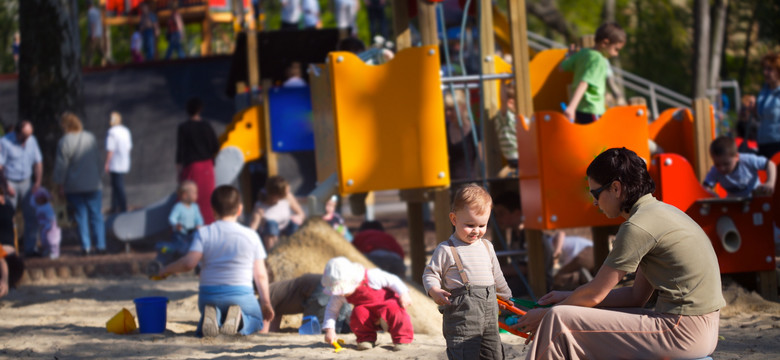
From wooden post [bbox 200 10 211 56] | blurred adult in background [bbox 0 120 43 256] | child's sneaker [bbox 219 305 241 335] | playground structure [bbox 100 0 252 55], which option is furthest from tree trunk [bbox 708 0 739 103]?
child's sneaker [bbox 219 305 241 335]

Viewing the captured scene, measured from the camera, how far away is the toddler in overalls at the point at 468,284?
380 centimetres

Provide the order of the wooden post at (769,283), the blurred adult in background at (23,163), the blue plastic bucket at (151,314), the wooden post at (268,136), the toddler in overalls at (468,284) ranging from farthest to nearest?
1. the blurred adult in background at (23,163)
2. the wooden post at (268,136)
3. the wooden post at (769,283)
4. the blue plastic bucket at (151,314)
5. the toddler in overalls at (468,284)

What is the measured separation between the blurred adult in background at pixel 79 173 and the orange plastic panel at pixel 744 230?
6.98m

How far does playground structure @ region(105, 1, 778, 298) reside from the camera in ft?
20.0

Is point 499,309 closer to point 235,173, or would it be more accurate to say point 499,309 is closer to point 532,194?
point 532,194

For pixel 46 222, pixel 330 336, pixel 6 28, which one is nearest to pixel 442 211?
pixel 330 336

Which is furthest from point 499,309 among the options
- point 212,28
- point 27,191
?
point 212,28

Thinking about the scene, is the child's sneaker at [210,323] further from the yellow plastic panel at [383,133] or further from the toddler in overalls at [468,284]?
the toddler in overalls at [468,284]

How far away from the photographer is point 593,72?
21.9ft

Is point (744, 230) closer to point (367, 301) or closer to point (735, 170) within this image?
point (735, 170)

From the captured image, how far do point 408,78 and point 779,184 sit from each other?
291 centimetres

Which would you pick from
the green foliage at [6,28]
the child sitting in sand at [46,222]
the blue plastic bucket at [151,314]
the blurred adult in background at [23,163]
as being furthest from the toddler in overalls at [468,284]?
the green foliage at [6,28]

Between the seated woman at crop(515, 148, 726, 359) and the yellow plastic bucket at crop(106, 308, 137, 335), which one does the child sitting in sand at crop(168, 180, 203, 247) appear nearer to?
the yellow plastic bucket at crop(106, 308, 137, 335)

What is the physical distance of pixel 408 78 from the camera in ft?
21.2
